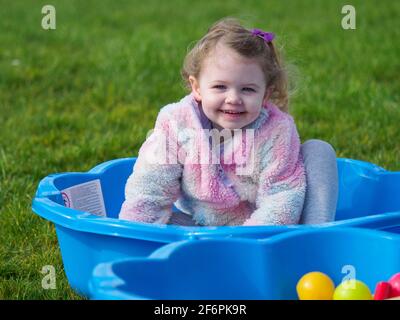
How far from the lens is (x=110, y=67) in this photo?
4.03 metres

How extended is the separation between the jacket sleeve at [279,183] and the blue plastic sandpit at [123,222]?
8.6 inches

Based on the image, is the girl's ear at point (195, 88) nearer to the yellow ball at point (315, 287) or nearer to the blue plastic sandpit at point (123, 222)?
the blue plastic sandpit at point (123, 222)

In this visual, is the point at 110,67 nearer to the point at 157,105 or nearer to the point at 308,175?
the point at 157,105

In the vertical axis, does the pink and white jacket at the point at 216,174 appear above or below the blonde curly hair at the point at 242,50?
below

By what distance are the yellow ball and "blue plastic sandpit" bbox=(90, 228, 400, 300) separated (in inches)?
2.4

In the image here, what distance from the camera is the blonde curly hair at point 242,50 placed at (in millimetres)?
2176

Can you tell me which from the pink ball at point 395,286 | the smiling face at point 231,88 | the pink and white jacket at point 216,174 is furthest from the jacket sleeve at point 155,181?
the pink ball at point 395,286

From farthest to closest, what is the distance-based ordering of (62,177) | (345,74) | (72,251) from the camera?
(345,74) < (62,177) < (72,251)

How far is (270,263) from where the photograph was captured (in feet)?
6.14

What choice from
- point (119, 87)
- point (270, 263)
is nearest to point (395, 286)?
point (270, 263)

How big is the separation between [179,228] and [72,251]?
32 cm

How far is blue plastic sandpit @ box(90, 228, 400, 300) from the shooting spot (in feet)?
5.84
